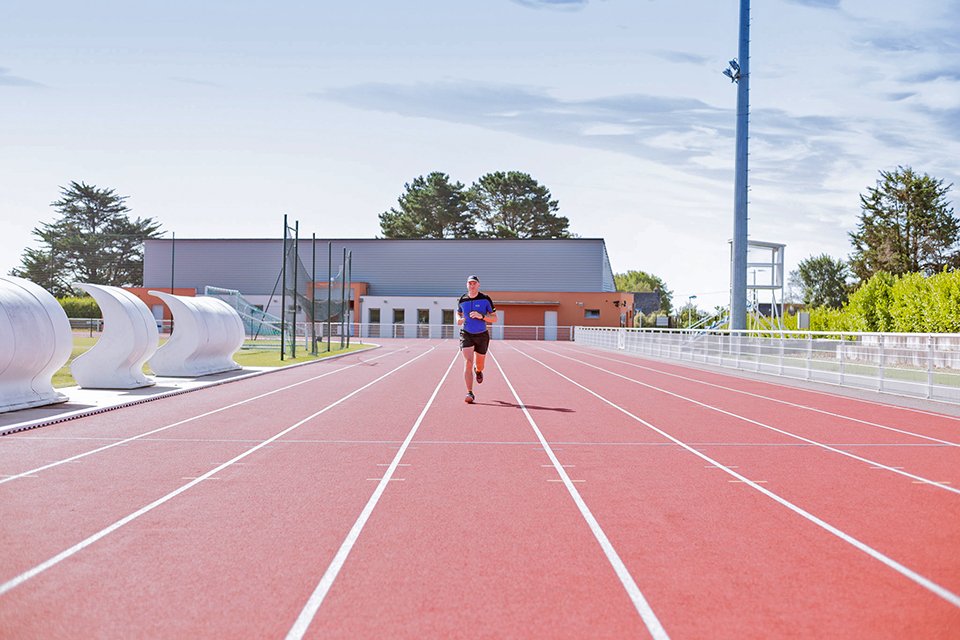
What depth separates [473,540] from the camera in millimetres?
5355

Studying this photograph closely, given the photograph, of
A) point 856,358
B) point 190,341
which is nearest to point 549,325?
point 856,358

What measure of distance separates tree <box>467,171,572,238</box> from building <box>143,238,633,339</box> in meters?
22.6

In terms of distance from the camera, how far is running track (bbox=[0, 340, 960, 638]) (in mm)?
4004

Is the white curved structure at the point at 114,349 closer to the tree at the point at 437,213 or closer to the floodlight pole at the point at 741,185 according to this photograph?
the floodlight pole at the point at 741,185

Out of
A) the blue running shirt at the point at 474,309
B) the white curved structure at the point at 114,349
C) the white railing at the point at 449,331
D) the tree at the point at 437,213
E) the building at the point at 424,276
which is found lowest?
the white railing at the point at 449,331

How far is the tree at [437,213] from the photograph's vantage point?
93.6 meters

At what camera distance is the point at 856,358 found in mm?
17781

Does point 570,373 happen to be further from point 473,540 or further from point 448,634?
point 448,634

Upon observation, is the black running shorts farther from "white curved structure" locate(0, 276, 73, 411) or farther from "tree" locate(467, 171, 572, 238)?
"tree" locate(467, 171, 572, 238)

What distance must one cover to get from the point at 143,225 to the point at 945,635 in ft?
328

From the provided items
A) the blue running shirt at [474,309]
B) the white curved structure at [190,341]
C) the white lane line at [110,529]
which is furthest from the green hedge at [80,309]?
the white lane line at [110,529]

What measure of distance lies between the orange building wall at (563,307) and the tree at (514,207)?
92.9ft

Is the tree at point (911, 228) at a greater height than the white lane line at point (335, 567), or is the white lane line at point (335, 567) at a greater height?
the tree at point (911, 228)

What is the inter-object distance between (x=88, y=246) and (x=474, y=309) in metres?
85.6
